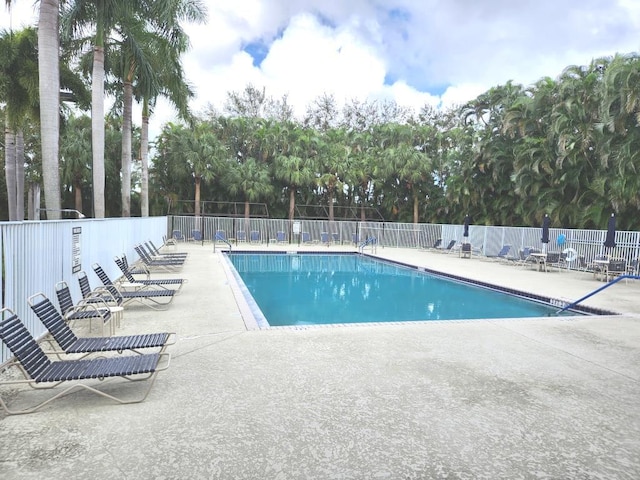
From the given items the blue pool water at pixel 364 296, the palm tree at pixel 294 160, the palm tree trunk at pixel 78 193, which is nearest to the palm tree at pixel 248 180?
the palm tree at pixel 294 160

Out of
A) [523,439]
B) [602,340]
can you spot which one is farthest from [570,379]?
[602,340]

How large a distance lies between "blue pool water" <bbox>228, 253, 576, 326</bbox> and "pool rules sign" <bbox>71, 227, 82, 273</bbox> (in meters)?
3.53

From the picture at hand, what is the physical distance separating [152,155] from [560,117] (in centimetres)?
2440

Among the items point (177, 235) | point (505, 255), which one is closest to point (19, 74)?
point (177, 235)

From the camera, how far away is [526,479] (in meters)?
2.66

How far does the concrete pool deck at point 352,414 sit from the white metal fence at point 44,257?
1.15m

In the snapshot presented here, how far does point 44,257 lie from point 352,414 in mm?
4420

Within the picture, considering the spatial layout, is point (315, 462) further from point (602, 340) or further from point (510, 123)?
point (510, 123)

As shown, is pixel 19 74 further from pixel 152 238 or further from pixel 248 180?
pixel 248 180

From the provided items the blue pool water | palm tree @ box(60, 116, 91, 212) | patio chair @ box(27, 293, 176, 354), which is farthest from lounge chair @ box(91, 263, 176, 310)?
palm tree @ box(60, 116, 91, 212)

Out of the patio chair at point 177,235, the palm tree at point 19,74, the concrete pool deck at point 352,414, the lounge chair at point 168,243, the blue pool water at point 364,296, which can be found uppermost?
the palm tree at point 19,74

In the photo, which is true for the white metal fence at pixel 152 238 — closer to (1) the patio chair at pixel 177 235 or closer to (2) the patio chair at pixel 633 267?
(2) the patio chair at pixel 633 267

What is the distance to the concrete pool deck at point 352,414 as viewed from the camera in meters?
2.74

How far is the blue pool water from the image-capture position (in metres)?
9.30
